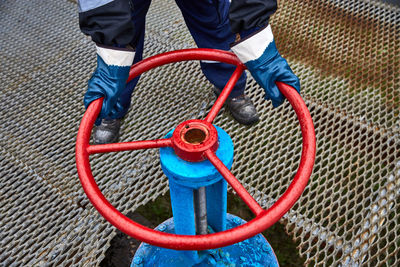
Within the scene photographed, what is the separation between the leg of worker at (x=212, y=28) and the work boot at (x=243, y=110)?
36 mm

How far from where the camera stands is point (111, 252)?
158cm

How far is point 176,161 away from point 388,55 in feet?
5.74

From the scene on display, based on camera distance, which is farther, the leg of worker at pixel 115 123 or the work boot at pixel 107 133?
the work boot at pixel 107 133

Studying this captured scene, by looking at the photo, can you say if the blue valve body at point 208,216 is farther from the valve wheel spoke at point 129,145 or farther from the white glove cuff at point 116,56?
the white glove cuff at point 116,56

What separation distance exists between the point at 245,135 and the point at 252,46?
34.2 inches

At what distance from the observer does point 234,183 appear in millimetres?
735

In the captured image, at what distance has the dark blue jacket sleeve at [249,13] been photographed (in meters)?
1.00

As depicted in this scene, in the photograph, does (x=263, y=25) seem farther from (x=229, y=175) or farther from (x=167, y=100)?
(x=167, y=100)

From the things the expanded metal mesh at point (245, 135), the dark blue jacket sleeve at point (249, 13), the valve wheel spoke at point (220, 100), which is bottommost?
the expanded metal mesh at point (245, 135)

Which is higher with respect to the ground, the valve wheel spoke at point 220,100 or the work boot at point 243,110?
the valve wheel spoke at point 220,100

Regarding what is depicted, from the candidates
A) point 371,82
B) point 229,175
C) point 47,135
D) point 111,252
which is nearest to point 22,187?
point 47,135

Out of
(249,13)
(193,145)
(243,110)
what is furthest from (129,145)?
(243,110)

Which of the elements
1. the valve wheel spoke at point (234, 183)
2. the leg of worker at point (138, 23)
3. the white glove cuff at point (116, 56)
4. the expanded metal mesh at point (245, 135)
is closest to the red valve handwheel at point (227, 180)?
the valve wheel spoke at point (234, 183)

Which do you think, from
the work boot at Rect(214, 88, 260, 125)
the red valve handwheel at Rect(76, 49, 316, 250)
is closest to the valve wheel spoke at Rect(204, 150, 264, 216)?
the red valve handwheel at Rect(76, 49, 316, 250)
